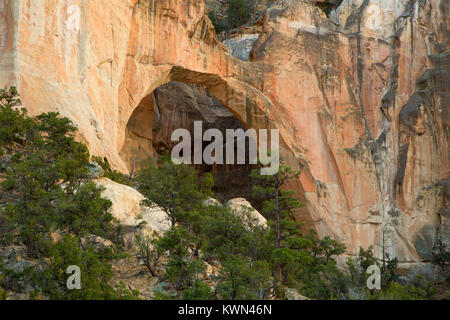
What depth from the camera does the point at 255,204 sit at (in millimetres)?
29203

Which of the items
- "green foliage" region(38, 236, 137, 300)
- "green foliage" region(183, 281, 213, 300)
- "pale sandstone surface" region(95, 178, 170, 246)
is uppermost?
"pale sandstone surface" region(95, 178, 170, 246)

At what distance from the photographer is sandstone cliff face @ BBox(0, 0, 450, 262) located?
23.9 metres

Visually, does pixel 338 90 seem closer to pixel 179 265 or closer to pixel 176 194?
pixel 176 194

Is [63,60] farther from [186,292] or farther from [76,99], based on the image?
[186,292]

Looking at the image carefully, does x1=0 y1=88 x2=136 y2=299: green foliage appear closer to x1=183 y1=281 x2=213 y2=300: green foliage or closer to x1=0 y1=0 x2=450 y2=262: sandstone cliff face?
x1=183 y1=281 x2=213 y2=300: green foliage

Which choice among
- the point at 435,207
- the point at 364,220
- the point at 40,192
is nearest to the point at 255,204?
the point at 364,220

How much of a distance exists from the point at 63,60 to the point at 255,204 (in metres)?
13.8

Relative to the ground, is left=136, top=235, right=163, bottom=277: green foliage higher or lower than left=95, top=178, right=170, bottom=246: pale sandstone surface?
lower

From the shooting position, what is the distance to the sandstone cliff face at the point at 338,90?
78.3 feet

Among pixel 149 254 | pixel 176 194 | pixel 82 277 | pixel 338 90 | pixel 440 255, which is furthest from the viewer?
pixel 338 90

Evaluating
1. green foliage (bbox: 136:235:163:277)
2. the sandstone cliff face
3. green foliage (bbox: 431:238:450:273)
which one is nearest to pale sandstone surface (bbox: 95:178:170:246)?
green foliage (bbox: 136:235:163:277)

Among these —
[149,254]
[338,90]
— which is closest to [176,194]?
[149,254]

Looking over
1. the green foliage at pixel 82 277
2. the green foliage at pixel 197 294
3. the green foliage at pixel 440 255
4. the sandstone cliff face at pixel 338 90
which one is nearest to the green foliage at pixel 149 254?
the green foliage at pixel 82 277

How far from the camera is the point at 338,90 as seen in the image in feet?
88.8
